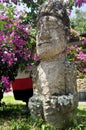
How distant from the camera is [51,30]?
5.58 meters

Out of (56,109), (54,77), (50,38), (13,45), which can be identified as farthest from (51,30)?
(13,45)

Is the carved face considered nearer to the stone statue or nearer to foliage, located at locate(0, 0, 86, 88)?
the stone statue

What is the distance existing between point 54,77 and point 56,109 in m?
→ 0.51

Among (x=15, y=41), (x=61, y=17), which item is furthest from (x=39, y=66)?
(x=15, y=41)

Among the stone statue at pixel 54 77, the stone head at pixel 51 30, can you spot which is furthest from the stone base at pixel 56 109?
the stone head at pixel 51 30

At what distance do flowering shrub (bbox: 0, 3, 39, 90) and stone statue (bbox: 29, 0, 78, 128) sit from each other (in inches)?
63.1

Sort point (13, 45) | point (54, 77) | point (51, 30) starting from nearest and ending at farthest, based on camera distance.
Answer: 1. point (54, 77)
2. point (51, 30)
3. point (13, 45)

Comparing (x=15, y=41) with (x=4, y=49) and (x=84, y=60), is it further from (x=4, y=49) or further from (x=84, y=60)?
(x=84, y=60)

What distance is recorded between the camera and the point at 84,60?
26.4 feet

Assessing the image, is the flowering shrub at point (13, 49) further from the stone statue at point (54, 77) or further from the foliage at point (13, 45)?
the stone statue at point (54, 77)

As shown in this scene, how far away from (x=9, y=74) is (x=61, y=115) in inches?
98.9

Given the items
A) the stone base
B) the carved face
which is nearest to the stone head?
the carved face

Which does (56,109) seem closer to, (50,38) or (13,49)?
(50,38)

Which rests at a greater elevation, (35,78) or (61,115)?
(35,78)
